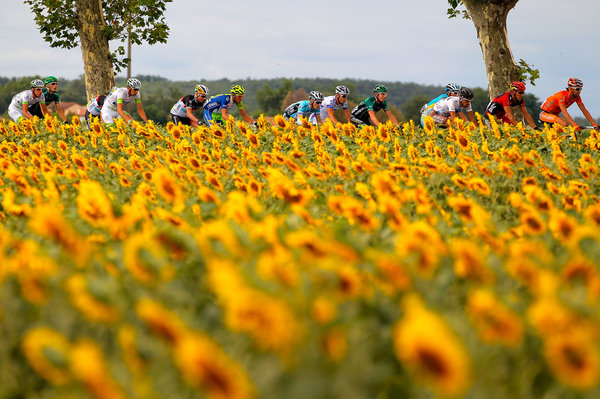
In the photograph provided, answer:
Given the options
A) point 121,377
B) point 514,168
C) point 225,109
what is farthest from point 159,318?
point 225,109

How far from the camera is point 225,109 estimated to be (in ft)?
47.2

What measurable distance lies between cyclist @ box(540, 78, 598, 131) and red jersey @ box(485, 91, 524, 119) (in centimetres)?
59

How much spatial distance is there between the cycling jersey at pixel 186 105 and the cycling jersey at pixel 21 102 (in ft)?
12.3

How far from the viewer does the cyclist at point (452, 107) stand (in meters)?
Answer: 13.5

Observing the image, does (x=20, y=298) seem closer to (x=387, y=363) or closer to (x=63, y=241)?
(x=63, y=241)

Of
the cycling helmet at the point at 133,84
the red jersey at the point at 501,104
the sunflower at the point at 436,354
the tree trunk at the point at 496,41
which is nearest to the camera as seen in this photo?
the sunflower at the point at 436,354

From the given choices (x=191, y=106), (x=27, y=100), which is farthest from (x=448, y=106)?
(x=27, y=100)

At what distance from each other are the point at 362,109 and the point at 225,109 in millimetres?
3060

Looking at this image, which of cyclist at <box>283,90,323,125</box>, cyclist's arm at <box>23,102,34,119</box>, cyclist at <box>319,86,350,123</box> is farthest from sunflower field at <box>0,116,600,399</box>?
cyclist's arm at <box>23,102,34,119</box>

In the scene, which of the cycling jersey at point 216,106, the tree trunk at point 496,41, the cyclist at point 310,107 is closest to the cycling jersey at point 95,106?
the cycling jersey at point 216,106

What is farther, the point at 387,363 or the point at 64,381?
the point at 387,363

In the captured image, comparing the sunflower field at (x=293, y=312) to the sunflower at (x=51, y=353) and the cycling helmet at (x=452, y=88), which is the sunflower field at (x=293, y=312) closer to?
the sunflower at (x=51, y=353)

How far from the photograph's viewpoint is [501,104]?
14.3 metres

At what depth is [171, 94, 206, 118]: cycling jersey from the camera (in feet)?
47.8
